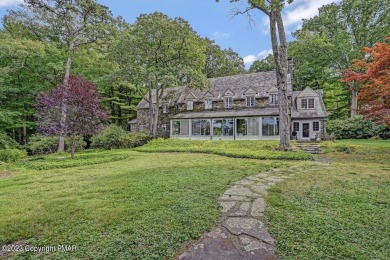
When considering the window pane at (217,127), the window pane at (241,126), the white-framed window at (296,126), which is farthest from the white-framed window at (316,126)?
the window pane at (217,127)

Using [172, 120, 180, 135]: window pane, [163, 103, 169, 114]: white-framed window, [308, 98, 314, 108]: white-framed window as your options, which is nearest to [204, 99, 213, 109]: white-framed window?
[172, 120, 180, 135]: window pane

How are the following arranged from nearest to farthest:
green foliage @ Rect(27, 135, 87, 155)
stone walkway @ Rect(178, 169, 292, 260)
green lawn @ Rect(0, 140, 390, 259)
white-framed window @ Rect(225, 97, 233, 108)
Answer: stone walkway @ Rect(178, 169, 292, 260) → green lawn @ Rect(0, 140, 390, 259) → green foliage @ Rect(27, 135, 87, 155) → white-framed window @ Rect(225, 97, 233, 108)

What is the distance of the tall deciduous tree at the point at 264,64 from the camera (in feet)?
120

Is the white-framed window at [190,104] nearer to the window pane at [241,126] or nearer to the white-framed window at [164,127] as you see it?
the white-framed window at [164,127]

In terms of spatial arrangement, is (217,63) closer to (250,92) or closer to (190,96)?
(190,96)

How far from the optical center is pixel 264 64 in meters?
37.8

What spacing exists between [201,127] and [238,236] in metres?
21.0

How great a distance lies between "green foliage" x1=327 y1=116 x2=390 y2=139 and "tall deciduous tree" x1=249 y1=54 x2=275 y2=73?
17.1 meters

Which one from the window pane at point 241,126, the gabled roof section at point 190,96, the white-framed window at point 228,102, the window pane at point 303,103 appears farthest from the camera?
the gabled roof section at point 190,96

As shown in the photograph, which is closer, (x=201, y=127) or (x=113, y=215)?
(x=113, y=215)

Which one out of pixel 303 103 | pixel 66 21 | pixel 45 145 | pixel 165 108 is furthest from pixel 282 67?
pixel 45 145

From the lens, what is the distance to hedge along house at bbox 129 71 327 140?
2059 centimetres

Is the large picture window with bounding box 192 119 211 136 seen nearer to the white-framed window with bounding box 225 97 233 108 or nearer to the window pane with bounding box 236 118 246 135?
the white-framed window with bounding box 225 97 233 108

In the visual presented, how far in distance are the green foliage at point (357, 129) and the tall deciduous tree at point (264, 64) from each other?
17.1m
